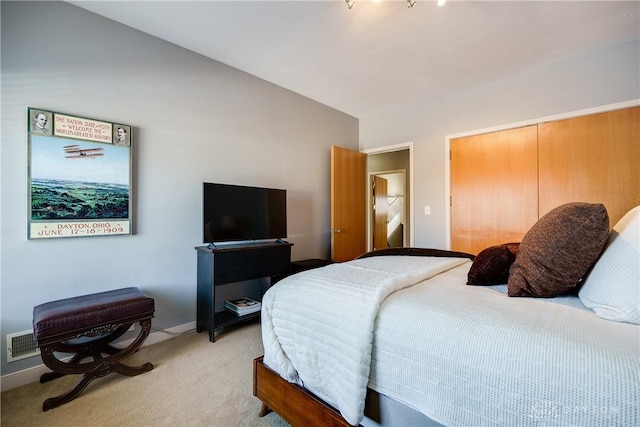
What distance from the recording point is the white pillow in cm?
85

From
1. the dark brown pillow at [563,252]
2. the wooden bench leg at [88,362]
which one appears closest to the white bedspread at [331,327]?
the dark brown pillow at [563,252]

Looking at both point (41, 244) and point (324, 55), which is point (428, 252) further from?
point (41, 244)

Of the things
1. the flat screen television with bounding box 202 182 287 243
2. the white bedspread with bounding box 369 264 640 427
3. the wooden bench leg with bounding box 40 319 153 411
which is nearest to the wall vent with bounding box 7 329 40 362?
the wooden bench leg with bounding box 40 319 153 411

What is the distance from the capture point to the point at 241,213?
2670mm

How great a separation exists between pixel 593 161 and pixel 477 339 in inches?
111

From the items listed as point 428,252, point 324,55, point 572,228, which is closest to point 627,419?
point 572,228

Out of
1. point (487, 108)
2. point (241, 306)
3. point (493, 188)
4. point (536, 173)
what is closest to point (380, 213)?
point (493, 188)

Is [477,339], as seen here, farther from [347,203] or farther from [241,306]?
[347,203]

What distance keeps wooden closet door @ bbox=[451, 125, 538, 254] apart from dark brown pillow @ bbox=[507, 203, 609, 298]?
213 cm

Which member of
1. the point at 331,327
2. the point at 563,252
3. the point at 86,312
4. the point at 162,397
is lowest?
the point at 162,397

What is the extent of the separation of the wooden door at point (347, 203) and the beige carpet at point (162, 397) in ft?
6.45

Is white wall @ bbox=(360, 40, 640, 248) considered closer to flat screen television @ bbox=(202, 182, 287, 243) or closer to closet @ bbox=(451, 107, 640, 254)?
closet @ bbox=(451, 107, 640, 254)

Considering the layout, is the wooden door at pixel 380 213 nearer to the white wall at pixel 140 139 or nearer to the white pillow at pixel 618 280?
the white wall at pixel 140 139

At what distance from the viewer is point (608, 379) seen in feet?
2.19
